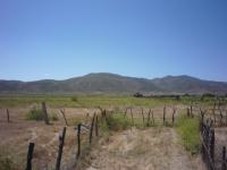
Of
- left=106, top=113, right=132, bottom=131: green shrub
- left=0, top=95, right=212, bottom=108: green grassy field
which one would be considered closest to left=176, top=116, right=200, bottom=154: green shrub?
left=106, top=113, right=132, bottom=131: green shrub

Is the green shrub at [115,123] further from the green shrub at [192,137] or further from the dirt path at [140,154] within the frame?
the green shrub at [192,137]

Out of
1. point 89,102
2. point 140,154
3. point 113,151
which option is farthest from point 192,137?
point 89,102

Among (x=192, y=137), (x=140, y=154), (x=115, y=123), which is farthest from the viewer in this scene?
(x=115, y=123)

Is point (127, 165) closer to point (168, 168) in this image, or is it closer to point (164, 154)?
point (168, 168)

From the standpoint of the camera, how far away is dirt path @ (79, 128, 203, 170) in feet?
71.9

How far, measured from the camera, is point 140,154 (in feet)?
83.8

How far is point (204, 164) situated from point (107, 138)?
11.5 meters

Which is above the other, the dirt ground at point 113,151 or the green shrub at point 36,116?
the green shrub at point 36,116

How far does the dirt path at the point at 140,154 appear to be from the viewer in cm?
2192

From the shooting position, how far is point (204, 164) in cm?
2123

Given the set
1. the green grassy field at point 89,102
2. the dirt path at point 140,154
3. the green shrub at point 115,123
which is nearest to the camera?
the dirt path at point 140,154

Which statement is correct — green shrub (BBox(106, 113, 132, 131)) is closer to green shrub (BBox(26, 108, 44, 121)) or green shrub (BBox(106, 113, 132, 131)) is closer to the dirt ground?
the dirt ground

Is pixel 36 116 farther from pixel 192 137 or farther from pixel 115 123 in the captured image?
pixel 192 137

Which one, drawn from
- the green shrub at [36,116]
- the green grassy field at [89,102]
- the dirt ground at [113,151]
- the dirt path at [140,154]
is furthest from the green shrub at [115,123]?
the green grassy field at [89,102]
